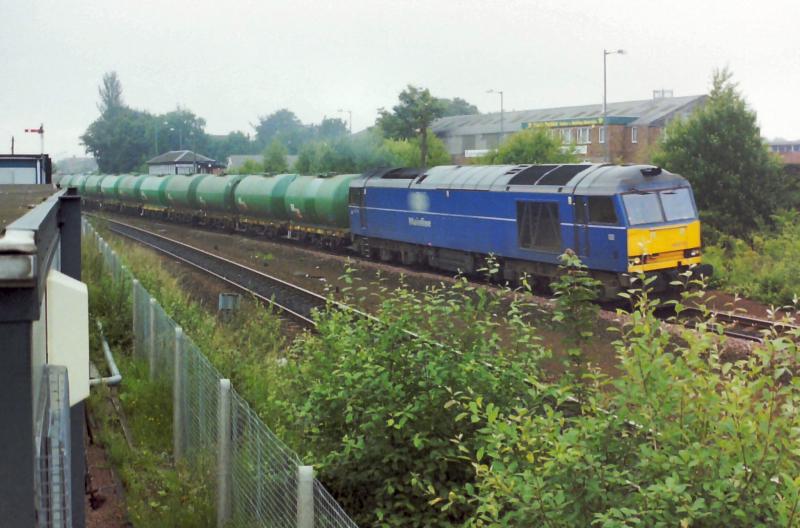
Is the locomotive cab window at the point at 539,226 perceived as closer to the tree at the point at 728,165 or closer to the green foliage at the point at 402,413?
the tree at the point at 728,165

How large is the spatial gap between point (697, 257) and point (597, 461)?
674 inches

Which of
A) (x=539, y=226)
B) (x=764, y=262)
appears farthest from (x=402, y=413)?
(x=764, y=262)

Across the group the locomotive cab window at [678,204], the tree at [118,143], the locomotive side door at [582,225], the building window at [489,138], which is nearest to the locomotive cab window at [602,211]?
the locomotive side door at [582,225]

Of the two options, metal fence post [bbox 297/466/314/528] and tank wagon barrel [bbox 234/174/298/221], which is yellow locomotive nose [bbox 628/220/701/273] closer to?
metal fence post [bbox 297/466/314/528]

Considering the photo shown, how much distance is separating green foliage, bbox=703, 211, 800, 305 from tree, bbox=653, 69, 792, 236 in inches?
36.7

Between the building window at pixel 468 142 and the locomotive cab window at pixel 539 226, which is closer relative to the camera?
the locomotive cab window at pixel 539 226

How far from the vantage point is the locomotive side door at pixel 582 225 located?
68.5ft

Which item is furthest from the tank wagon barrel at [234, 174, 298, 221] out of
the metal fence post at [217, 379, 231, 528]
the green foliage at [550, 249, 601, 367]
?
the green foliage at [550, 249, 601, 367]

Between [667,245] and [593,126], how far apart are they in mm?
58879

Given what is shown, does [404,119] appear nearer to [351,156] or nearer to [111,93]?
[351,156]

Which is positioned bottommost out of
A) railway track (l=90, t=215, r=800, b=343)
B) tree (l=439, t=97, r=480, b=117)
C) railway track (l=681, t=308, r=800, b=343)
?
railway track (l=681, t=308, r=800, b=343)

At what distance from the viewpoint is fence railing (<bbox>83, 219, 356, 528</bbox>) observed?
5.95 metres

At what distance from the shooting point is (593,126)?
77.8m

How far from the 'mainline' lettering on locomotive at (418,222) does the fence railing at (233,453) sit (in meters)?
15.2
